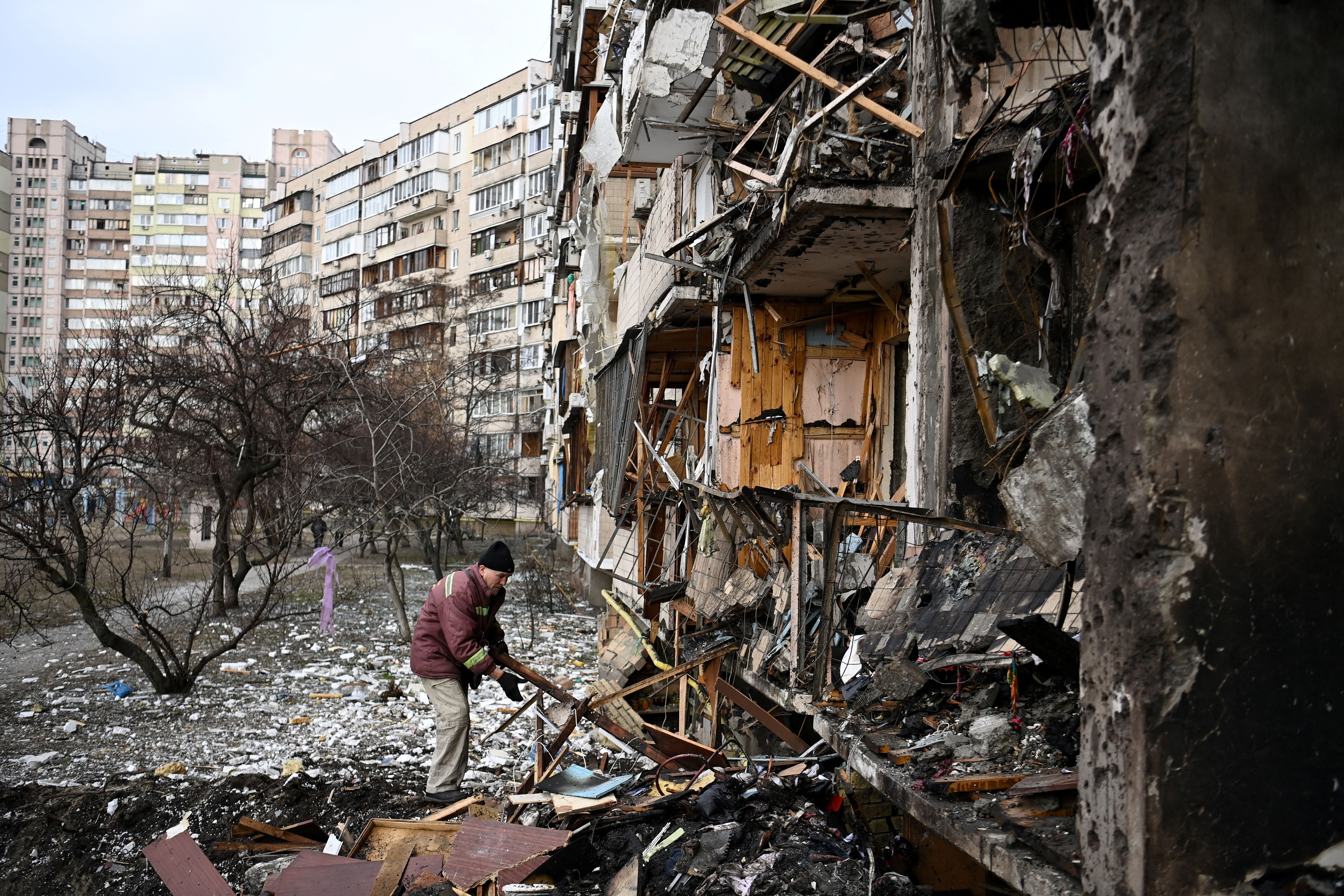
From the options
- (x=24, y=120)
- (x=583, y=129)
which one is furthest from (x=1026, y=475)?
(x=24, y=120)

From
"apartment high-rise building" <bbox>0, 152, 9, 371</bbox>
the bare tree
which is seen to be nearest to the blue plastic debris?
the bare tree

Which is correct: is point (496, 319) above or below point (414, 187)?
below

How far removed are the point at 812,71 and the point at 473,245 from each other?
1661 inches

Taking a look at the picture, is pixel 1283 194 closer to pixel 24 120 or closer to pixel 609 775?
pixel 609 775

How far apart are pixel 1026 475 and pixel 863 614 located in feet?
8.35

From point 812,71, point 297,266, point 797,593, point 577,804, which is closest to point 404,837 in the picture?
point 577,804

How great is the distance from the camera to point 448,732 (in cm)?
620

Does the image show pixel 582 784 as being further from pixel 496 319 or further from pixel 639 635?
pixel 496 319

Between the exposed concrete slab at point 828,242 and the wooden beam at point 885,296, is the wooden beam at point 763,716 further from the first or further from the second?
the wooden beam at point 885,296

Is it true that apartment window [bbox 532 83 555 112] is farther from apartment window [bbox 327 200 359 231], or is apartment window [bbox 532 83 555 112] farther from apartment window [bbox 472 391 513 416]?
apartment window [bbox 327 200 359 231]

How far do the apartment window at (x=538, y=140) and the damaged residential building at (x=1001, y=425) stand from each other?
110 ft

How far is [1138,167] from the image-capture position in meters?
A: 2.38

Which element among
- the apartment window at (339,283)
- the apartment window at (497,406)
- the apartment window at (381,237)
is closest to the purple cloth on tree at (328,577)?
the apartment window at (497,406)

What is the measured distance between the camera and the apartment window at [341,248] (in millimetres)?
53812
